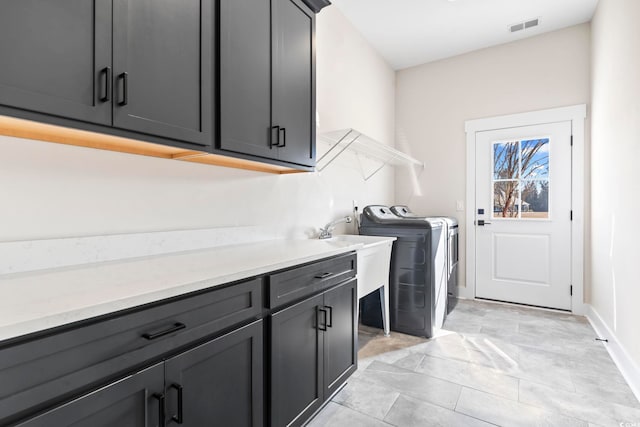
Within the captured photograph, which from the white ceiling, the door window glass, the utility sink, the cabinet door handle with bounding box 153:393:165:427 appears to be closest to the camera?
the cabinet door handle with bounding box 153:393:165:427

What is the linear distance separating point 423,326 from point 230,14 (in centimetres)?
259

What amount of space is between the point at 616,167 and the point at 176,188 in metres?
2.98

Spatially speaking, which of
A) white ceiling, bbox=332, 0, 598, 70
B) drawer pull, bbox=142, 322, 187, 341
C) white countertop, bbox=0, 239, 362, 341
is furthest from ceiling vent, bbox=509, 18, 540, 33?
drawer pull, bbox=142, 322, 187, 341

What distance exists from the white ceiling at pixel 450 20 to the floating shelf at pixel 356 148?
1.26 m

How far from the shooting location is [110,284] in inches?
36.5

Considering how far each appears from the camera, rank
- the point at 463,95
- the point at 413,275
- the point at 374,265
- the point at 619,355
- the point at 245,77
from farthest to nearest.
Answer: the point at 463,95
the point at 413,275
the point at 374,265
the point at 619,355
the point at 245,77

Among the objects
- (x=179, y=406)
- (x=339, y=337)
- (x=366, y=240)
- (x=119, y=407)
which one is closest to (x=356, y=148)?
(x=366, y=240)

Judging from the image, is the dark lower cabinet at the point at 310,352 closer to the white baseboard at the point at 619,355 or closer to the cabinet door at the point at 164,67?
the cabinet door at the point at 164,67

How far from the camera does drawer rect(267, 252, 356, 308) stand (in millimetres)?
1331

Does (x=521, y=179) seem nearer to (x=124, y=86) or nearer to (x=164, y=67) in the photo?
(x=164, y=67)

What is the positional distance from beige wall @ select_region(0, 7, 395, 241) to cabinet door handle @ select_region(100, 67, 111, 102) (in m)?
0.34

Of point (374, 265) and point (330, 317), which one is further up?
point (374, 265)

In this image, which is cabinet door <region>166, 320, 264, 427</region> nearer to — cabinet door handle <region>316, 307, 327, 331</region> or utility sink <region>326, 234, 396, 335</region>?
cabinet door handle <region>316, 307, 327, 331</region>

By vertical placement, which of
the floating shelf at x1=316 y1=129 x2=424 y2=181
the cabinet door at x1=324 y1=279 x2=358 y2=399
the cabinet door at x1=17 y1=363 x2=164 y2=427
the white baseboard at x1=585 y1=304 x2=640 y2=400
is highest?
the floating shelf at x1=316 y1=129 x2=424 y2=181
